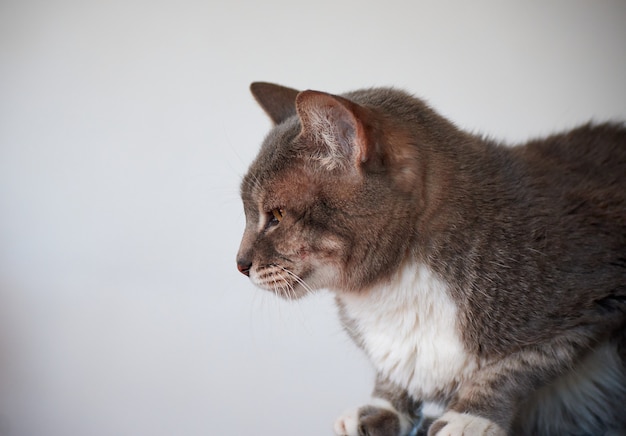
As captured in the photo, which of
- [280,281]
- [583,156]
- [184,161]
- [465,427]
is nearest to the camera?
[465,427]

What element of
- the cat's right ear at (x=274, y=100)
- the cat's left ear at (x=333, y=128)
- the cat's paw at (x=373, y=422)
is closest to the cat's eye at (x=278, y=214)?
the cat's left ear at (x=333, y=128)

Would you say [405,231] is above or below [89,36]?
below

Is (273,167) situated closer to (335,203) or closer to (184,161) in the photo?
(335,203)

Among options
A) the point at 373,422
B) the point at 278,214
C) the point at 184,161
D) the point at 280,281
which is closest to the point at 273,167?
the point at 278,214

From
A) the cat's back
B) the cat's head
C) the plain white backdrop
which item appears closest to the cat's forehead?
the cat's head

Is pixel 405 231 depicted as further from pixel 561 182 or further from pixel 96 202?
pixel 96 202

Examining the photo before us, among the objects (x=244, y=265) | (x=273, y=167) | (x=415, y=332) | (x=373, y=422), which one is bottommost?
(x=373, y=422)

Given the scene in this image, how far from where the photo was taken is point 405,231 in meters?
0.99

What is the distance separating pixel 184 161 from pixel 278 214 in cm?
96

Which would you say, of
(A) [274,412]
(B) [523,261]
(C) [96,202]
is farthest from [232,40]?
(B) [523,261]

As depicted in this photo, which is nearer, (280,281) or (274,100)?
(280,281)

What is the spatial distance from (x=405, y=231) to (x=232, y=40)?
1.13 meters

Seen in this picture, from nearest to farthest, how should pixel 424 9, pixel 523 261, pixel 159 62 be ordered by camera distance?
pixel 523 261, pixel 424 9, pixel 159 62

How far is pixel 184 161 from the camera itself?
1.93m
